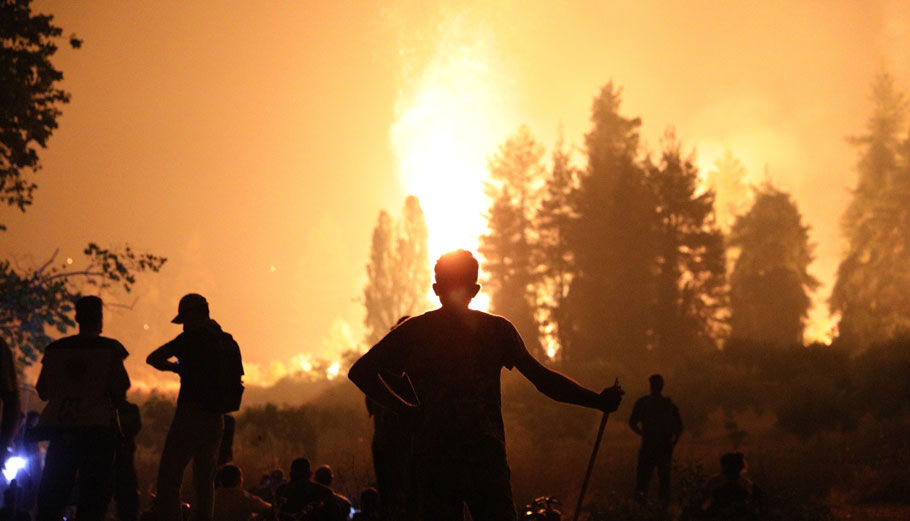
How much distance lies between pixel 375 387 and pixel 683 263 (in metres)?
39.1

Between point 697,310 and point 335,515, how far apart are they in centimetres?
3586

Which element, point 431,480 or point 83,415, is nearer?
point 431,480

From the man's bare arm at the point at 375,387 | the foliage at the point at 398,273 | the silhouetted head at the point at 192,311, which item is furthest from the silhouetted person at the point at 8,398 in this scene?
the foliage at the point at 398,273

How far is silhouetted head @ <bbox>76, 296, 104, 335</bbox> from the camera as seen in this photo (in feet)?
21.8

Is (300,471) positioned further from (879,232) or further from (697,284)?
(879,232)

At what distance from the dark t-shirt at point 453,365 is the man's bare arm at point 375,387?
0.06 metres

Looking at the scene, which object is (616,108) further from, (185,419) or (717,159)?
(185,419)

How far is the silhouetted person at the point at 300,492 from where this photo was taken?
330 inches

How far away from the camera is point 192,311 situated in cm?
714

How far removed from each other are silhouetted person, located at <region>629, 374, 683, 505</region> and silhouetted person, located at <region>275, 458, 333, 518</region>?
5659mm

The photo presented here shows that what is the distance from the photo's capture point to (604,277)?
41.3 m

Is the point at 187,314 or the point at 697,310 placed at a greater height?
the point at 697,310

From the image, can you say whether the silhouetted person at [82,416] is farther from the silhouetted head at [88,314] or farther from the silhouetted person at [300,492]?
the silhouetted person at [300,492]

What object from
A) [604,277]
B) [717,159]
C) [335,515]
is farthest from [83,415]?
[717,159]
